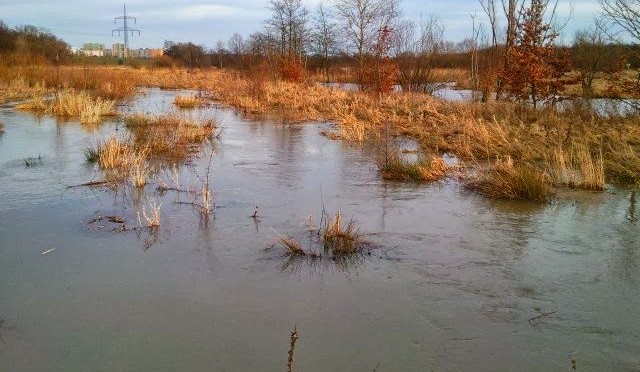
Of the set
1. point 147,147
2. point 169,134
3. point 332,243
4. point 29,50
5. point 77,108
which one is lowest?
point 332,243

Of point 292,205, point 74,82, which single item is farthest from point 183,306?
point 74,82

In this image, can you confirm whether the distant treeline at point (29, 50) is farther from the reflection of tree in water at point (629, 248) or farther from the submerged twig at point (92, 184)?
→ the reflection of tree in water at point (629, 248)

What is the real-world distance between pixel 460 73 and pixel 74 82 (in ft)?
64.4

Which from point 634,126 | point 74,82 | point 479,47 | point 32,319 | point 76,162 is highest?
point 479,47

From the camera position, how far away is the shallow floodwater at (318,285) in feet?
10.2

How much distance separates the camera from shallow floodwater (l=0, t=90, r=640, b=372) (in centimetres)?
312

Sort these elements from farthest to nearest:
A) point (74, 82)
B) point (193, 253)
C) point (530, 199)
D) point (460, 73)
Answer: point (460, 73)
point (74, 82)
point (530, 199)
point (193, 253)

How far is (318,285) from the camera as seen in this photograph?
407cm

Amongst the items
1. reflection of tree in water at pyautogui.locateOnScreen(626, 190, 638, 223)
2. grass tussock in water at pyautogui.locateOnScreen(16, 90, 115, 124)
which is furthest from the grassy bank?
grass tussock in water at pyautogui.locateOnScreen(16, 90, 115, 124)

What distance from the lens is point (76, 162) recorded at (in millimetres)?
8438

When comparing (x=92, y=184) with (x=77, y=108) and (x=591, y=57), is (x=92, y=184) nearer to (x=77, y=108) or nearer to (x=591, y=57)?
(x=77, y=108)

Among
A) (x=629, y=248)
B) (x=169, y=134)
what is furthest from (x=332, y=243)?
(x=169, y=134)

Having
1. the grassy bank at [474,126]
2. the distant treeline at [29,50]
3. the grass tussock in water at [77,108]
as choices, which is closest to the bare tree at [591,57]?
the grassy bank at [474,126]

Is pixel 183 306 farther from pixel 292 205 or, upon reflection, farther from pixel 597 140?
pixel 597 140
